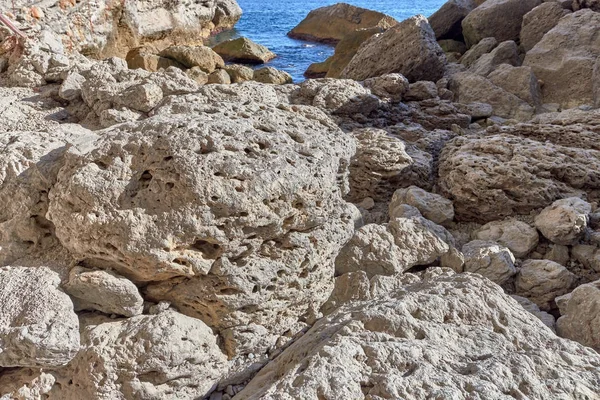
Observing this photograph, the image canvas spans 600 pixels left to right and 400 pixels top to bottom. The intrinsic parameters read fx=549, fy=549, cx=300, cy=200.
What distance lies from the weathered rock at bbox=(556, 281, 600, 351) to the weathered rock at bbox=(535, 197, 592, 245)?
693mm

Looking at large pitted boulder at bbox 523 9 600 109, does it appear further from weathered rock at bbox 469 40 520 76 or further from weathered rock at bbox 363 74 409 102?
weathered rock at bbox 363 74 409 102

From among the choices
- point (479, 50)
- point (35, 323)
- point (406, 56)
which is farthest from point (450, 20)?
point (35, 323)

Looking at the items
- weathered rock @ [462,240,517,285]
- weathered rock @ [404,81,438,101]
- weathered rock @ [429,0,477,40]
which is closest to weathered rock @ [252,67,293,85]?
weathered rock @ [429,0,477,40]

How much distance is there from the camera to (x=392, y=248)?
9.44ft

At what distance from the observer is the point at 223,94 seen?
385 cm

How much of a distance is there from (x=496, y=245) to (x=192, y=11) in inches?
685

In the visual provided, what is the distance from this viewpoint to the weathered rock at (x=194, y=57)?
11.0m

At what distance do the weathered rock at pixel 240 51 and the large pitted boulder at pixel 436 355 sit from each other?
13.7 metres

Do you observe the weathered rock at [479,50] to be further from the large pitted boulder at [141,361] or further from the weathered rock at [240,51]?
the weathered rock at [240,51]

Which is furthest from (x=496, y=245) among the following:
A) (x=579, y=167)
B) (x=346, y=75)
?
(x=346, y=75)

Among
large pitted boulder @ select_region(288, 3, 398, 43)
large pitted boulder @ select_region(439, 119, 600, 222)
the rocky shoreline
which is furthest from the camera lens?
large pitted boulder @ select_region(288, 3, 398, 43)

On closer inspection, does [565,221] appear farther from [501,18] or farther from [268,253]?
[501,18]

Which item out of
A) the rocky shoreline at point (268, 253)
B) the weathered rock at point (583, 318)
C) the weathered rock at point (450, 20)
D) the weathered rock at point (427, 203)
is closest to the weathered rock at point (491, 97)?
the rocky shoreline at point (268, 253)

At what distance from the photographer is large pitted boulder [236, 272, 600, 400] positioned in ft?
4.93
